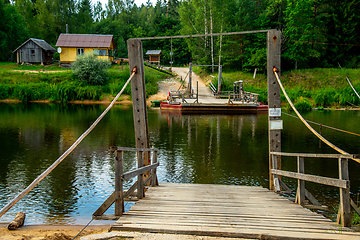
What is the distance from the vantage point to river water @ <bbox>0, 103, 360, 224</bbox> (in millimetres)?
8531

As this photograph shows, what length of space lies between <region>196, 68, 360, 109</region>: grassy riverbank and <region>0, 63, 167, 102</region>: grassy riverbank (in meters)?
11.1

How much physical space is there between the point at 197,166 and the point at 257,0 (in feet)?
132

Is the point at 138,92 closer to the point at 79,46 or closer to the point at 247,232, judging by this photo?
the point at 247,232

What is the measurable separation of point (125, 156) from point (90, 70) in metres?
26.5

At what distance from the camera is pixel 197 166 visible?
11.8m

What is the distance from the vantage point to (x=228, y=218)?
4.59 meters

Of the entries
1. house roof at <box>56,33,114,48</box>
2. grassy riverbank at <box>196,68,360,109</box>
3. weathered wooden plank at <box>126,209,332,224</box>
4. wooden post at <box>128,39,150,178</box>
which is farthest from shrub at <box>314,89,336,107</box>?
weathered wooden plank at <box>126,209,332,224</box>

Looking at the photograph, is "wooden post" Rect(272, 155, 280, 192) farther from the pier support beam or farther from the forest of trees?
the forest of trees

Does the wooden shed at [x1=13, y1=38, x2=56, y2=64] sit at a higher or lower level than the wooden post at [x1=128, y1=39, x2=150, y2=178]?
higher

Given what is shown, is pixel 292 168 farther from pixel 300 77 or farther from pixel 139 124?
pixel 300 77

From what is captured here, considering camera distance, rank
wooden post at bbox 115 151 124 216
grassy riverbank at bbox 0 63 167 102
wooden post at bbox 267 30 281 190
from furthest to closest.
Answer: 1. grassy riverbank at bbox 0 63 167 102
2. wooden post at bbox 267 30 281 190
3. wooden post at bbox 115 151 124 216

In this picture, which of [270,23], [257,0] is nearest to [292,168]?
[270,23]

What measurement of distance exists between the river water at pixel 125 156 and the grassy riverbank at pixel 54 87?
12.4 metres

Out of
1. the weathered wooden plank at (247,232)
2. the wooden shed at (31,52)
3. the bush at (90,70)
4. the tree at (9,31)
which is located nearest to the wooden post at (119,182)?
the weathered wooden plank at (247,232)
